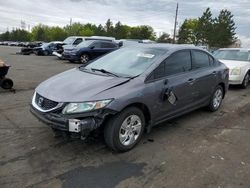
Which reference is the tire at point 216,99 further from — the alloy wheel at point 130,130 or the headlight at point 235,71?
the headlight at point 235,71

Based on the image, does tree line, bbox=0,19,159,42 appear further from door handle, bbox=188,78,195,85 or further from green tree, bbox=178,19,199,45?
door handle, bbox=188,78,195,85

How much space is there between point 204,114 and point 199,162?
2.50m

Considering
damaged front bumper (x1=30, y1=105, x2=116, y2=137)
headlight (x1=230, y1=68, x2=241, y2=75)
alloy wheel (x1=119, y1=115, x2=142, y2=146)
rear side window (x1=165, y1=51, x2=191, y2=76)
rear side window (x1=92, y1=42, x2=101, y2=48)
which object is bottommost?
alloy wheel (x1=119, y1=115, x2=142, y2=146)

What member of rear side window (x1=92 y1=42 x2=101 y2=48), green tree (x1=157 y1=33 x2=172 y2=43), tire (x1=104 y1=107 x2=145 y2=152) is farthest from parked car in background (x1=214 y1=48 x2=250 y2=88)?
green tree (x1=157 y1=33 x2=172 y2=43)

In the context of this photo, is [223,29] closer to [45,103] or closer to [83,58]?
[83,58]

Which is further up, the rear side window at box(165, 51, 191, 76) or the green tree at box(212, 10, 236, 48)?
the green tree at box(212, 10, 236, 48)

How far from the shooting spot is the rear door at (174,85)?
4523 millimetres

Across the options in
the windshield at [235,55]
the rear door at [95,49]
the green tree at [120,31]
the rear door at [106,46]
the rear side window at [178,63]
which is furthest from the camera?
the green tree at [120,31]

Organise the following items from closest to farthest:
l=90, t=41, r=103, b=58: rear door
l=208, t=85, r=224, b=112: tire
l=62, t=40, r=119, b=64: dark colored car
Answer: l=208, t=85, r=224, b=112: tire → l=62, t=40, r=119, b=64: dark colored car → l=90, t=41, r=103, b=58: rear door

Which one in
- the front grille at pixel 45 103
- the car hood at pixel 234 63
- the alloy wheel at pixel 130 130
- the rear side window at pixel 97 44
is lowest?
the alloy wheel at pixel 130 130

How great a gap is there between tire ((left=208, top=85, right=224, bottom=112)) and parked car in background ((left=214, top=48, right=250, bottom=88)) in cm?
299

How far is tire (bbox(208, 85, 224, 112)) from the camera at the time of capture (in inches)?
246

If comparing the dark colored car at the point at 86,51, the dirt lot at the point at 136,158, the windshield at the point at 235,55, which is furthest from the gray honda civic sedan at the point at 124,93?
the dark colored car at the point at 86,51

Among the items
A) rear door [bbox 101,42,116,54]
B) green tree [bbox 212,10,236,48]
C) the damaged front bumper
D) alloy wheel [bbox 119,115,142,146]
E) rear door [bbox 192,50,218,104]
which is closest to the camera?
the damaged front bumper
